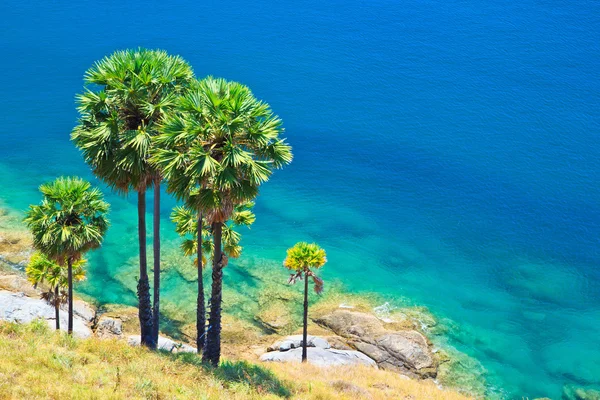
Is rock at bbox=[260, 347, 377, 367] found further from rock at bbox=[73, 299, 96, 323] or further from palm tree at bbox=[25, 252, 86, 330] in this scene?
palm tree at bbox=[25, 252, 86, 330]

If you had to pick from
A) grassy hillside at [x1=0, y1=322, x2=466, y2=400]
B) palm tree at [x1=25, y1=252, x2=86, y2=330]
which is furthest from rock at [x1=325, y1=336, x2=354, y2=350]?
palm tree at [x1=25, y1=252, x2=86, y2=330]

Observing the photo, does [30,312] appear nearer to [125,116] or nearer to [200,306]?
[200,306]

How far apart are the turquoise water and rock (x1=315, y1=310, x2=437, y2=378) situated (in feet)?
11.0

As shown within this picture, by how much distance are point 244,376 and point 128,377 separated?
17.3ft

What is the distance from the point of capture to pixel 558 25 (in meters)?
87.6

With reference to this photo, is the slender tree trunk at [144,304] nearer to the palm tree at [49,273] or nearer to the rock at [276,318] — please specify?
the palm tree at [49,273]

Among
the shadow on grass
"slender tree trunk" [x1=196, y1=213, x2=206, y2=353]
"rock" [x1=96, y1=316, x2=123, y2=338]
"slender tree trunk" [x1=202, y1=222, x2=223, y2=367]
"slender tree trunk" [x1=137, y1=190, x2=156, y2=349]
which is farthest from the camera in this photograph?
"rock" [x1=96, y1=316, x2=123, y2=338]

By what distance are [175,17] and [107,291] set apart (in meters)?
59.2

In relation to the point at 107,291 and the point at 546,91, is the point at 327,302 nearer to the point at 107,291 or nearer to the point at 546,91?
the point at 107,291

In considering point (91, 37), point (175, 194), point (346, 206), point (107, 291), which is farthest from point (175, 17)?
point (175, 194)

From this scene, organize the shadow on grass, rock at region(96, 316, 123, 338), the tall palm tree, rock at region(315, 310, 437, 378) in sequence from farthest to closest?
rock at region(315, 310, 437, 378), rock at region(96, 316, 123, 338), the shadow on grass, the tall palm tree

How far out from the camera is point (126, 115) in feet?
71.8

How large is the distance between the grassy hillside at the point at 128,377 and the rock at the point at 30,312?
42.6 feet

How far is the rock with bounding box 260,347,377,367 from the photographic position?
33.8 m
